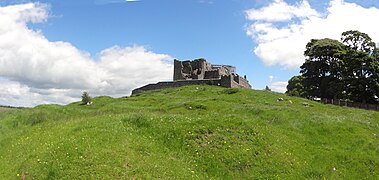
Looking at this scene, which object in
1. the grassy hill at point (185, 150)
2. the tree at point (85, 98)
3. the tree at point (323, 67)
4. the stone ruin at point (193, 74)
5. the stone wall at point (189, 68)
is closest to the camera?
the grassy hill at point (185, 150)

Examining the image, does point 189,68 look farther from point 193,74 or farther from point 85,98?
point 85,98

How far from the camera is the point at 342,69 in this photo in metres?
70.9

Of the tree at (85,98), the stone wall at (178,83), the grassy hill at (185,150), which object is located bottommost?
the grassy hill at (185,150)

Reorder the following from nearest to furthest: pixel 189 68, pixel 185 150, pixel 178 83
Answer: pixel 185 150, pixel 178 83, pixel 189 68

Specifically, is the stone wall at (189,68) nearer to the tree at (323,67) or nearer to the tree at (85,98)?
the tree at (323,67)

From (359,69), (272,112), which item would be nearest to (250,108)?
(272,112)

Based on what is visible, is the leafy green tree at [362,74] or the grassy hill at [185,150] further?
the leafy green tree at [362,74]

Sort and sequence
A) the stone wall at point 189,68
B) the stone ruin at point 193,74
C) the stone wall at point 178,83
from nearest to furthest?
the stone wall at point 178,83 → the stone ruin at point 193,74 → the stone wall at point 189,68

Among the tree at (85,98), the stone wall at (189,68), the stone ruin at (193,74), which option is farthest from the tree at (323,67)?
the tree at (85,98)

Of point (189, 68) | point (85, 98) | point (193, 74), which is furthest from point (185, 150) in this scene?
point (189, 68)

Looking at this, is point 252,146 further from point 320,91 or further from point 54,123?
point 320,91

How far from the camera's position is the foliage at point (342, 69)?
64375mm

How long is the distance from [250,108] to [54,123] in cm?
1994

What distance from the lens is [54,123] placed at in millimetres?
26047
